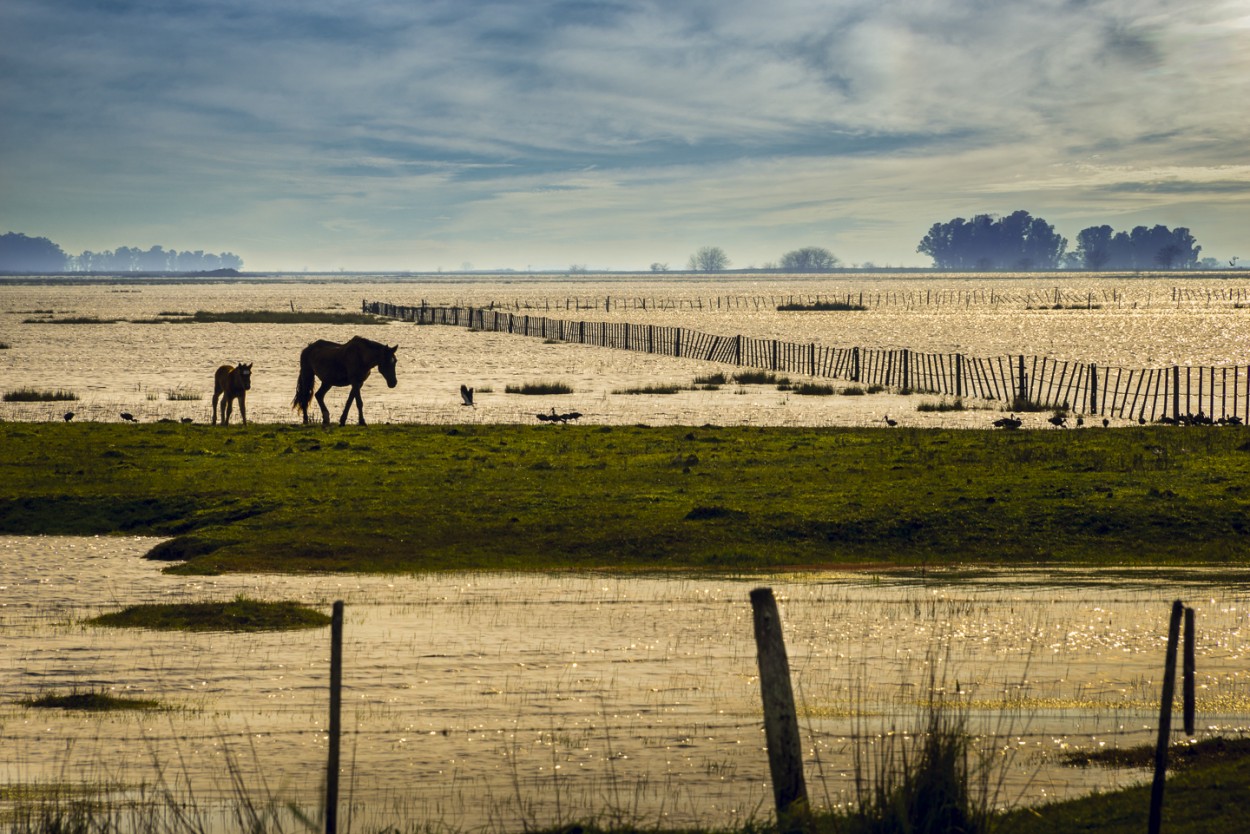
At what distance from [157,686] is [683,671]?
503 cm

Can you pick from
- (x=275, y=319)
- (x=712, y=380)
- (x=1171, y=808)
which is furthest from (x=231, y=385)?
(x=275, y=319)

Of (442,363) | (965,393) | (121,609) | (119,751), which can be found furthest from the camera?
(442,363)

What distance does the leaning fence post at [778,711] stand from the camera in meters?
8.06

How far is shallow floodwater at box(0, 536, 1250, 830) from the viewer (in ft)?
34.0

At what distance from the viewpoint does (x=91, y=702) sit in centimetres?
1248

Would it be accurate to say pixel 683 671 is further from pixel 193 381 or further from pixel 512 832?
pixel 193 381

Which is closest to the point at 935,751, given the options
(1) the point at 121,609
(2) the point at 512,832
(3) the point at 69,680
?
(2) the point at 512,832

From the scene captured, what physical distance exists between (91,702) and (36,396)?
3660cm

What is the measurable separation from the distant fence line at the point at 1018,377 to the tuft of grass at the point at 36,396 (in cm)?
2860

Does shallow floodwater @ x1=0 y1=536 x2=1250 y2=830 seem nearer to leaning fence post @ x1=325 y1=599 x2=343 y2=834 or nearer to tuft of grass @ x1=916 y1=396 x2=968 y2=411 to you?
leaning fence post @ x1=325 y1=599 x2=343 y2=834

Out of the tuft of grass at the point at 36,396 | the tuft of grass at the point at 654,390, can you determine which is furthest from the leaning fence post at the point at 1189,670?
the tuft of grass at the point at 36,396

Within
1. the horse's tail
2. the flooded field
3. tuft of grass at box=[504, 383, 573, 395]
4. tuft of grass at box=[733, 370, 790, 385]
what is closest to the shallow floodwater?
the horse's tail

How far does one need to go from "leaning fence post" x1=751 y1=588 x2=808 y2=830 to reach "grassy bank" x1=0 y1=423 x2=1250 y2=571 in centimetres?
1178

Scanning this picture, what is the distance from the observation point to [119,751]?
11.1 m
